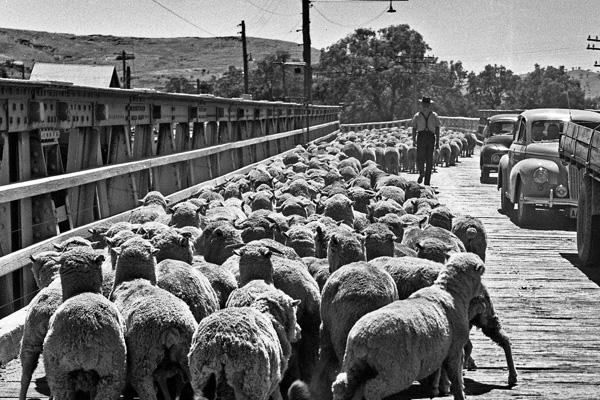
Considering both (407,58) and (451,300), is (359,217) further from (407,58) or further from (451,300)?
(407,58)

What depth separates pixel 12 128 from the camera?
28.8ft

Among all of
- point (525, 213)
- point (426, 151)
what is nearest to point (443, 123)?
point (426, 151)

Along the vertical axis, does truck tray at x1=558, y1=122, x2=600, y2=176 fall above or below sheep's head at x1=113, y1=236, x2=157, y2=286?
above

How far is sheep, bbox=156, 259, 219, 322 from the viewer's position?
23.4 feet

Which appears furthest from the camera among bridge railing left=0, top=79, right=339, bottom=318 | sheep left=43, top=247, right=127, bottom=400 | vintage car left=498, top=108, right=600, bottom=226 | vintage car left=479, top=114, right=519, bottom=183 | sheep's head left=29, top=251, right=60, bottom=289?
vintage car left=479, top=114, right=519, bottom=183

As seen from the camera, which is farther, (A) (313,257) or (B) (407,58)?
(B) (407,58)

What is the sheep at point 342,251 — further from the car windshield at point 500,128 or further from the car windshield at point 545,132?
the car windshield at point 500,128

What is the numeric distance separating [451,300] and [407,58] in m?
100

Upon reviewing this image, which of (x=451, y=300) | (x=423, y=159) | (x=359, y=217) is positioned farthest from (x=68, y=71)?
(x=451, y=300)

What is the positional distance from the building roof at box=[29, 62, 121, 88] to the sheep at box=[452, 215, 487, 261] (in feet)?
79.2

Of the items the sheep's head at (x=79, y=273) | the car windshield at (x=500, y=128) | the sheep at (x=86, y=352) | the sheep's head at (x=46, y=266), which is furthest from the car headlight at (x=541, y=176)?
the car windshield at (x=500, y=128)

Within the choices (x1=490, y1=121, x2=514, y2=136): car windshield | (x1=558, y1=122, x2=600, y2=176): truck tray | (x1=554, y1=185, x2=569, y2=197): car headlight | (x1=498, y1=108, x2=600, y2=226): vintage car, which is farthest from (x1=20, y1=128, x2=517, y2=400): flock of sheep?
(x1=490, y1=121, x2=514, y2=136): car windshield

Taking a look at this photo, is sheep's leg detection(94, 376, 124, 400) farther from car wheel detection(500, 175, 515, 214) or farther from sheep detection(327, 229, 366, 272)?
car wheel detection(500, 175, 515, 214)

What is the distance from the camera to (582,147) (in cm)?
1339
